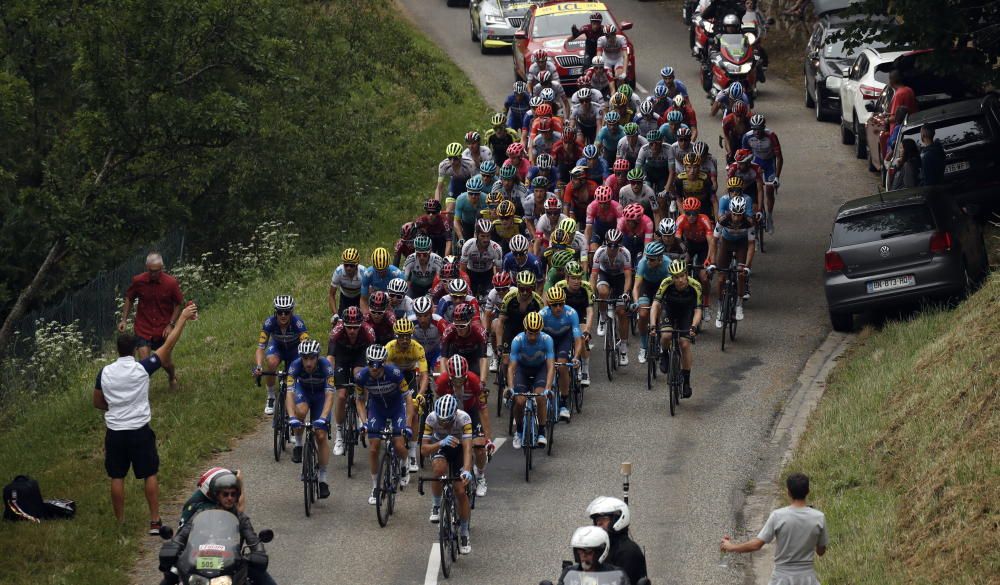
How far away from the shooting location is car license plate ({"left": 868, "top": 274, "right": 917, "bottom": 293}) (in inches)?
786

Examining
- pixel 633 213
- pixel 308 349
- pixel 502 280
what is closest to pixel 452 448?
pixel 308 349

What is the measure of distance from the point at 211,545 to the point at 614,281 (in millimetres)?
10505

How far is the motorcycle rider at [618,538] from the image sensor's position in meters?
10.9

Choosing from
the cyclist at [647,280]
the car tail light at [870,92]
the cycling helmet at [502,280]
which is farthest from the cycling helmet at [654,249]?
the car tail light at [870,92]

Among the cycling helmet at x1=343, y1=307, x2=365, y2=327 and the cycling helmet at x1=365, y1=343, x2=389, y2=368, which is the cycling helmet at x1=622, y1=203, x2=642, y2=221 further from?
the cycling helmet at x1=365, y1=343, x2=389, y2=368

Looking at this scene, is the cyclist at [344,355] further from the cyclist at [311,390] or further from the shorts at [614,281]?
the shorts at [614,281]

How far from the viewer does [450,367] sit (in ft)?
51.8

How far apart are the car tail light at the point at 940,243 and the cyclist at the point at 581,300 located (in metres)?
4.37

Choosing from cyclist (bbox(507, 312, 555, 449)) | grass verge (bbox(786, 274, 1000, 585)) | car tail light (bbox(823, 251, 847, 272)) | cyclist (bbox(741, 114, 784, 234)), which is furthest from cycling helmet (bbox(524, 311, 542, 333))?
cyclist (bbox(741, 114, 784, 234))

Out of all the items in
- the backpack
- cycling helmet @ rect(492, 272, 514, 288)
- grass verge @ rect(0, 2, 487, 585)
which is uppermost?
cycling helmet @ rect(492, 272, 514, 288)

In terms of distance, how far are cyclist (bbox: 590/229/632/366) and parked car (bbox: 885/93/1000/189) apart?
A: 18.0 feet

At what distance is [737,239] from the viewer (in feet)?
70.6

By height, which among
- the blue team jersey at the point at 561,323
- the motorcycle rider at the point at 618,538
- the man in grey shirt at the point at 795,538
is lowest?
the blue team jersey at the point at 561,323

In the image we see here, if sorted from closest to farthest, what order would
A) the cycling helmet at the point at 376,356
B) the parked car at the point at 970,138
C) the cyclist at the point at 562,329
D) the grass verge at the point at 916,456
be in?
the grass verge at the point at 916,456 → the cycling helmet at the point at 376,356 → the cyclist at the point at 562,329 → the parked car at the point at 970,138
